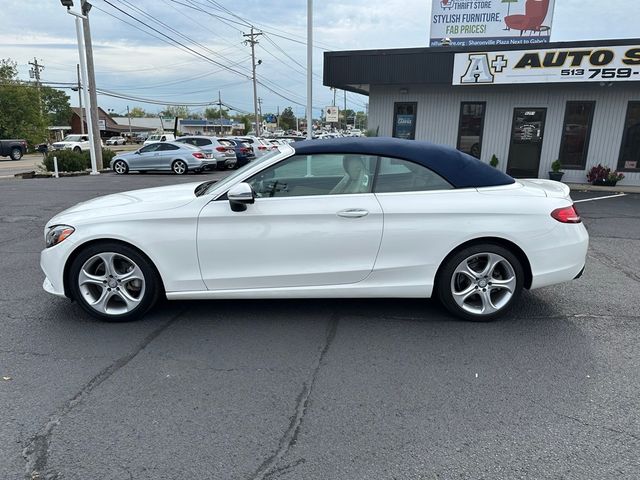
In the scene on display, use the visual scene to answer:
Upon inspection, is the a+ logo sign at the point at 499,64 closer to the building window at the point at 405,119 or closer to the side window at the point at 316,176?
the building window at the point at 405,119

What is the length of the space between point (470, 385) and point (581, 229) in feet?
6.32

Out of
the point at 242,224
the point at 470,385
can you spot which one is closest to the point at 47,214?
the point at 242,224

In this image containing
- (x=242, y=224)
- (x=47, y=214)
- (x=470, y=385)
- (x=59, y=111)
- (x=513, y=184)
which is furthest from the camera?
(x=59, y=111)

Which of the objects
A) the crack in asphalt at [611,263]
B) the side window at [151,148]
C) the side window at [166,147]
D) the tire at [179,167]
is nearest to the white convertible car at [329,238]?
the crack in asphalt at [611,263]

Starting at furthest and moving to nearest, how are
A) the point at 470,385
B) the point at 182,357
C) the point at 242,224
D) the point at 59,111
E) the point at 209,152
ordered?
the point at 59,111
the point at 209,152
the point at 242,224
the point at 182,357
the point at 470,385

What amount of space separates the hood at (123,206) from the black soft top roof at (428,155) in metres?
1.16

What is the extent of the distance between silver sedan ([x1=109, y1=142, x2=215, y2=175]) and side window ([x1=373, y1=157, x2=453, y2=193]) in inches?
659

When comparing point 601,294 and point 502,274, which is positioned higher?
point 502,274

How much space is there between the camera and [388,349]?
3.63m

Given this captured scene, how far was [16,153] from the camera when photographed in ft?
114

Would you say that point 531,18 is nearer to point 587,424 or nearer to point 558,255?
point 558,255

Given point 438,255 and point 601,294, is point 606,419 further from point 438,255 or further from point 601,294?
point 601,294

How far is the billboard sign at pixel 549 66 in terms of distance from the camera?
12.1 m

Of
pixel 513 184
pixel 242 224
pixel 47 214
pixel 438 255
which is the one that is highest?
pixel 513 184
